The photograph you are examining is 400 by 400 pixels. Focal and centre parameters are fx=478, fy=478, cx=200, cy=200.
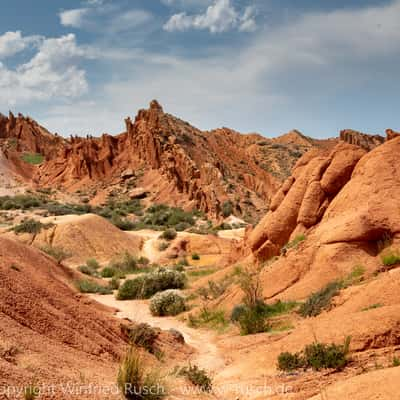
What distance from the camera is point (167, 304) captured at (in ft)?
49.1

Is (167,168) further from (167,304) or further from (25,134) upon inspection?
(25,134)

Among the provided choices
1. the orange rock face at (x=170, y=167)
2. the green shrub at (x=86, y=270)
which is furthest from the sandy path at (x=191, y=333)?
the orange rock face at (x=170, y=167)

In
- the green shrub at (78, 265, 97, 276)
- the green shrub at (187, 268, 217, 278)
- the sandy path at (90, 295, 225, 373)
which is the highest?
the green shrub at (78, 265, 97, 276)

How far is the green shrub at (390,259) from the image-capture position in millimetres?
10117

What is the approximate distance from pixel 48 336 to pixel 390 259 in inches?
285

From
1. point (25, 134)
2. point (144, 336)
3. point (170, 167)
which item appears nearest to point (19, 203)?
point (170, 167)

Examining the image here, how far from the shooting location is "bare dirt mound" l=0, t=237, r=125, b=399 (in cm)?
480

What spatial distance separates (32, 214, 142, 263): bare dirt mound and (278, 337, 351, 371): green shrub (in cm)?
2135

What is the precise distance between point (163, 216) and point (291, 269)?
32008 millimetres

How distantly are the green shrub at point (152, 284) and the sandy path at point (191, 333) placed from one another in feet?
1.71

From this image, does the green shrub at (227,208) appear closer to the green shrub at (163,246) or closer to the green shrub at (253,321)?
the green shrub at (163,246)

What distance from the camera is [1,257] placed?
8438 mm

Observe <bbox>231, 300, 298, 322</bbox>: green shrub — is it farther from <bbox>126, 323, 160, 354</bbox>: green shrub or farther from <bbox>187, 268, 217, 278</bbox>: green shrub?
<bbox>187, 268, 217, 278</bbox>: green shrub

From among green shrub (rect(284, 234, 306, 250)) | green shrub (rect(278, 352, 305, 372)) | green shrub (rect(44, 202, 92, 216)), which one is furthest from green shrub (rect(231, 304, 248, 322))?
green shrub (rect(44, 202, 92, 216))
